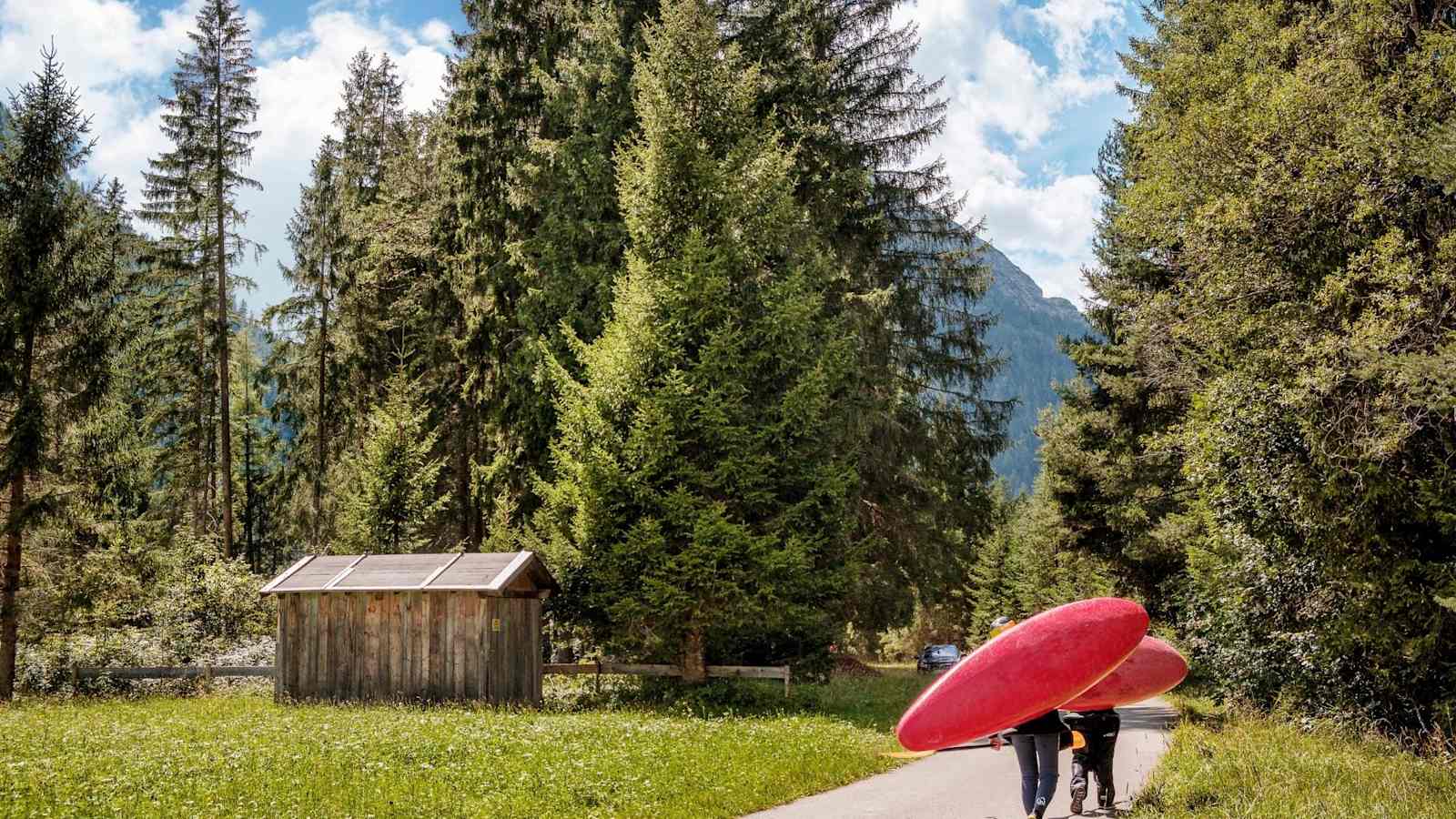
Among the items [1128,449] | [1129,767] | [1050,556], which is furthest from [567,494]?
[1050,556]

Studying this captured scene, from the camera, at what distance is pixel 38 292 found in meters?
21.7

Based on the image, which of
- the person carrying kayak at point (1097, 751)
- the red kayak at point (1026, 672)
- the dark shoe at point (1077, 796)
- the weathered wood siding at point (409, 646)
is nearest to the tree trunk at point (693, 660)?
the weathered wood siding at point (409, 646)

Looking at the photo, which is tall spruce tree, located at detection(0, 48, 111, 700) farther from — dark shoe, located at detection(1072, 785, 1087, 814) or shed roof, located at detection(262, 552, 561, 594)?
dark shoe, located at detection(1072, 785, 1087, 814)

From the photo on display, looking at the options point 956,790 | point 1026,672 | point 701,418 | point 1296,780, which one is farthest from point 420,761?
point 701,418

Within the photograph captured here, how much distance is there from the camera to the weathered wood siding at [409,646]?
18672 mm

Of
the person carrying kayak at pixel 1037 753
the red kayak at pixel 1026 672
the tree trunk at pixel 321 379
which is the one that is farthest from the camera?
the tree trunk at pixel 321 379

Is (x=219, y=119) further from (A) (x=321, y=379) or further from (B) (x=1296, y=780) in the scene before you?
(B) (x=1296, y=780)

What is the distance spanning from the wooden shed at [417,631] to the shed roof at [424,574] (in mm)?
25

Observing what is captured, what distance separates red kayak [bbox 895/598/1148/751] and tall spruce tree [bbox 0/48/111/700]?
21.1 meters

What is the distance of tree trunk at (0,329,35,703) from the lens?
21.4 m

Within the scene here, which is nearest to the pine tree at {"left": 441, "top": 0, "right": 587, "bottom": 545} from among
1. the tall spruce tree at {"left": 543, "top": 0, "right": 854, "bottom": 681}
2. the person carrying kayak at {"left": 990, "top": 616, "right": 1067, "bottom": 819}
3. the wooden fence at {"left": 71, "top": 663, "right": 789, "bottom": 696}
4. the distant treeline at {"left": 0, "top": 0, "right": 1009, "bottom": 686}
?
the distant treeline at {"left": 0, "top": 0, "right": 1009, "bottom": 686}

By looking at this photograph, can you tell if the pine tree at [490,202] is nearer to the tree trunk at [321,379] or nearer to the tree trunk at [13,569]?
the tree trunk at [321,379]

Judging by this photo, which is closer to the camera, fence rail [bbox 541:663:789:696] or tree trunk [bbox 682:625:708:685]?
fence rail [bbox 541:663:789:696]

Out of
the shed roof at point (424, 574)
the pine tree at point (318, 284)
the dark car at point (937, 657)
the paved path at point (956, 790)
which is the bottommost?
the dark car at point (937, 657)
